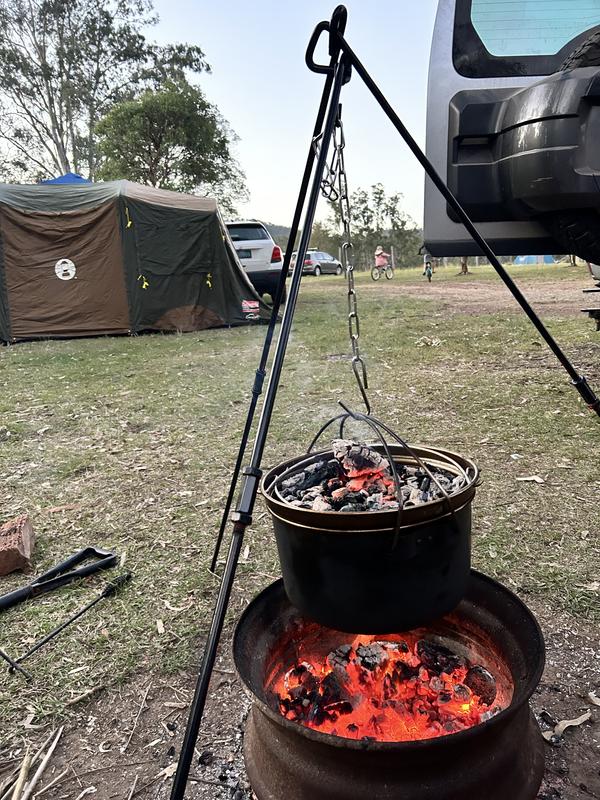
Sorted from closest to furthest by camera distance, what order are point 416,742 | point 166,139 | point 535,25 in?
point 416,742, point 535,25, point 166,139

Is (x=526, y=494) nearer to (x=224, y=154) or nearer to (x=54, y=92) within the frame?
(x=224, y=154)

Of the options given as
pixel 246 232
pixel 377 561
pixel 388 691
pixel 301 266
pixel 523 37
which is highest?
pixel 246 232

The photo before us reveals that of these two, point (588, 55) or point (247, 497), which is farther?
point (588, 55)

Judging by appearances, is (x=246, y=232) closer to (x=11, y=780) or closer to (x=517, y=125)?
(x=517, y=125)

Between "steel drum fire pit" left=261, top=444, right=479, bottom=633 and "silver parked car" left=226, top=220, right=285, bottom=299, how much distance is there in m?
11.3

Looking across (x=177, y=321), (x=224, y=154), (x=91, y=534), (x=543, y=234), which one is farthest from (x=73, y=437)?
(x=224, y=154)

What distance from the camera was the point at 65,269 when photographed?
9.80 metres

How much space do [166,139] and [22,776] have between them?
24347 mm

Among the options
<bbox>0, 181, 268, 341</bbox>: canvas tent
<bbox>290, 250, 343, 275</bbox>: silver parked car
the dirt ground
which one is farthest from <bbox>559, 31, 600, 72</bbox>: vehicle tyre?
<bbox>290, 250, 343, 275</bbox>: silver parked car

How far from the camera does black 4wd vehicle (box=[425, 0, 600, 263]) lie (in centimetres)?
208

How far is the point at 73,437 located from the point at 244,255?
8.49 meters

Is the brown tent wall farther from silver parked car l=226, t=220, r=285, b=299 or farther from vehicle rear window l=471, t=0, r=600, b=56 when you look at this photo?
vehicle rear window l=471, t=0, r=600, b=56

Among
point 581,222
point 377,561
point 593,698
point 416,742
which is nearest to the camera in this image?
point 416,742

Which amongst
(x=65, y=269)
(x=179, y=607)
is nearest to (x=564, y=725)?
(x=179, y=607)
